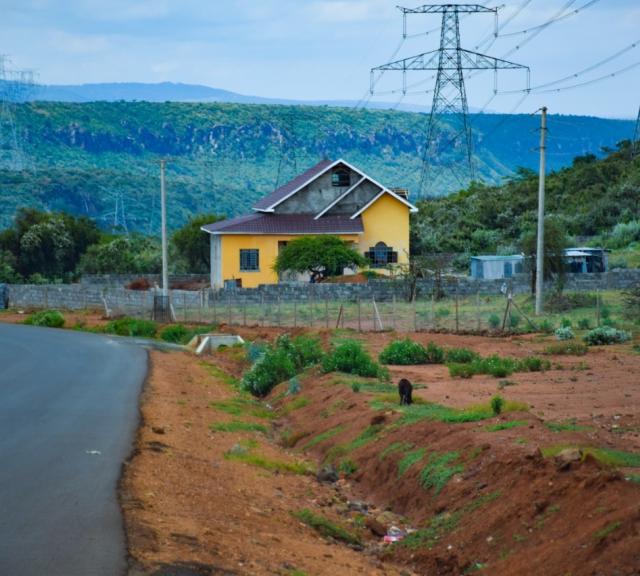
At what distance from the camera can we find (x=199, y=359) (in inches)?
1458

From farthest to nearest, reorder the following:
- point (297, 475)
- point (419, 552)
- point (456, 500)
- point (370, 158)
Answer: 1. point (370, 158)
2. point (297, 475)
3. point (456, 500)
4. point (419, 552)

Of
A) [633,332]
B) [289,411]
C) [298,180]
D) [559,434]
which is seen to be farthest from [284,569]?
[298,180]

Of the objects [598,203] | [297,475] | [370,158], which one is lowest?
[297,475]

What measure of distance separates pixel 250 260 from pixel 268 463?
137 feet

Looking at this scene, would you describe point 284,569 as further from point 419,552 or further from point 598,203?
point 598,203

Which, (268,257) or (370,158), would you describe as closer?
(268,257)

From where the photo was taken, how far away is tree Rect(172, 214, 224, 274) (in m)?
74.4

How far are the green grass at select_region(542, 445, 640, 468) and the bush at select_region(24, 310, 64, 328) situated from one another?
4079 centimetres

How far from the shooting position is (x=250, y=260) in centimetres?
5991

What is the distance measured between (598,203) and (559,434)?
175 ft

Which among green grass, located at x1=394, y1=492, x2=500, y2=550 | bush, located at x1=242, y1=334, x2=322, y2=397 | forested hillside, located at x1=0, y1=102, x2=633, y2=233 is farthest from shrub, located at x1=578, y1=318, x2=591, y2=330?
forested hillside, located at x1=0, y1=102, x2=633, y2=233

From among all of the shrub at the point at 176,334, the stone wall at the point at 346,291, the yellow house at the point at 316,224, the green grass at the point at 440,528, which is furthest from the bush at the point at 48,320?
the green grass at the point at 440,528

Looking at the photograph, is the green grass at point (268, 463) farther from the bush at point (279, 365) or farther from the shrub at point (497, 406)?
the bush at point (279, 365)

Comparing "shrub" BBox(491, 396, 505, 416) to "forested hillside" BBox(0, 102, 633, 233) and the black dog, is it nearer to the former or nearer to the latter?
the black dog
